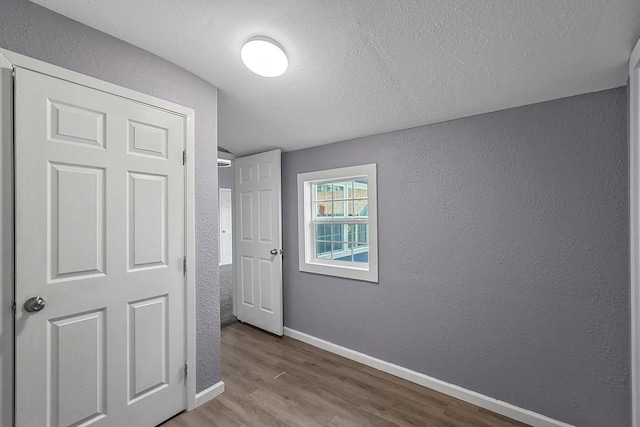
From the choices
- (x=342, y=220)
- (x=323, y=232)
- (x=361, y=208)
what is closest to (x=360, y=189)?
(x=361, y=208)

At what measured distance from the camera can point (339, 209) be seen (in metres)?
2.92

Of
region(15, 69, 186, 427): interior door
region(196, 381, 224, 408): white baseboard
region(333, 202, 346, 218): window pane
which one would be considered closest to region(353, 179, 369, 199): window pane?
region(333, 202, 346, 218): window pane

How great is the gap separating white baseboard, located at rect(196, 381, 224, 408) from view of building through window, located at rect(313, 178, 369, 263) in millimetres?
1500

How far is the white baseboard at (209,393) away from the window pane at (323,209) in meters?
1.79

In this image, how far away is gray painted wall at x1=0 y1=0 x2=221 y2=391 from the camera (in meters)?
1.25

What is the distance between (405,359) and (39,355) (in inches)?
92.6

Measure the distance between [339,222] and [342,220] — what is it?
4 centimetres

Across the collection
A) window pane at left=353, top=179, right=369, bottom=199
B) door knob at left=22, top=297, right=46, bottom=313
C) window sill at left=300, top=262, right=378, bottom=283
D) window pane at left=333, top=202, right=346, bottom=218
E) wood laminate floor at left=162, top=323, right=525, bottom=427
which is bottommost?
wood laminate floor at left=162, top=323, right=525, bottom=427

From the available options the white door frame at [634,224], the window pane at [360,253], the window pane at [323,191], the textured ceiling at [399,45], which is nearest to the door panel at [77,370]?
the textured ceiling at [399,45]

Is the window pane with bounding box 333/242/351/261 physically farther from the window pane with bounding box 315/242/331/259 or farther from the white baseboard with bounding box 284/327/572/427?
the white baseboard with bounding box 284/327/572/427

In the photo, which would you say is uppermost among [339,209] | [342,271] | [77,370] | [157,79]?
[157,79]

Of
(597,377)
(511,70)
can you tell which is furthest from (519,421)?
(511,70)

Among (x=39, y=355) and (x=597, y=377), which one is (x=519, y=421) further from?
(x=39, y=355)

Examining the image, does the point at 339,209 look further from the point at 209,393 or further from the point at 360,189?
the point at 209,393
